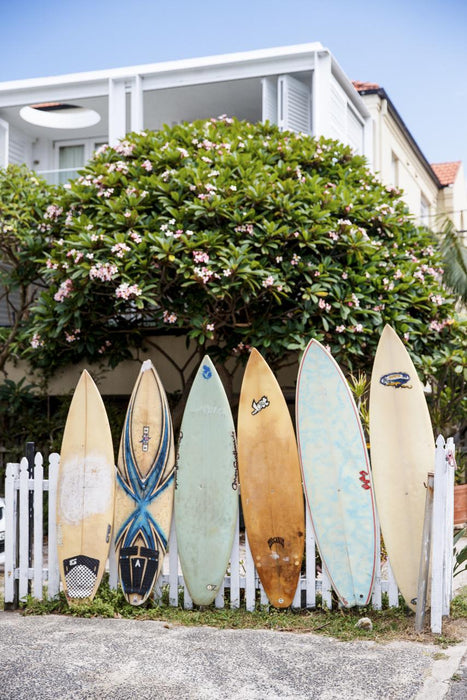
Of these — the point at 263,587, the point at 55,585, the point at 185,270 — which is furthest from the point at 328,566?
the point at 185,270

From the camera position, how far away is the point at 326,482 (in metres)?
4.78

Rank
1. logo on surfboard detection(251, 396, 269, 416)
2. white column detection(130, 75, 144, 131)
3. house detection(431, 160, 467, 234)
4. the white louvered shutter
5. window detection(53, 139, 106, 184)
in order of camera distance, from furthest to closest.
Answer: house detection(431, 160, 467, 234) < window detection(53, 139, 106, 184) < white column detection(130, 75, 144, 131) < the white louvered shutter < logo on surfboard detection(251, 396, 269, 416)

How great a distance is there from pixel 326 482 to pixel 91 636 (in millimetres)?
1735

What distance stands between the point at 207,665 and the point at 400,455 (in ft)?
6.22

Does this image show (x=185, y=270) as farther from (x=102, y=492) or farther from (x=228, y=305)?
(x=102, y=492)

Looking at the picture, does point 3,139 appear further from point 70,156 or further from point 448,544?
point 448,544

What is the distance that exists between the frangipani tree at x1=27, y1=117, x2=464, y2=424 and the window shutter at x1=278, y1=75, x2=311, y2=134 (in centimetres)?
193

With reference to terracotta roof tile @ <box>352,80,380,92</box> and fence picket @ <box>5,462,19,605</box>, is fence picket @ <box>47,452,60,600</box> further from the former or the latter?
terracotta roof tile @ <box>352,80,380,92</box>

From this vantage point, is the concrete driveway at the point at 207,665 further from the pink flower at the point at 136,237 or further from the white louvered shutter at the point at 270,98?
the white louvered shutter at the point at 270,98

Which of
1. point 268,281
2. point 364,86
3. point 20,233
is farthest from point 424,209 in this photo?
point 268,281

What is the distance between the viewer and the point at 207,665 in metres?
3.70

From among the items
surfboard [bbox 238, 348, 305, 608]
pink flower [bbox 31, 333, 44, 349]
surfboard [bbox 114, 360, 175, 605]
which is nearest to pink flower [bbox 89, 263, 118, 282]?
pink flower [bbox 31, 333, 44, 349]

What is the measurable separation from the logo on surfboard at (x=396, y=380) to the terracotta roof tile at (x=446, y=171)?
16.2 metres

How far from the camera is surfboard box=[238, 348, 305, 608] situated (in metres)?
4.70
